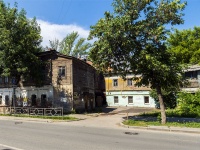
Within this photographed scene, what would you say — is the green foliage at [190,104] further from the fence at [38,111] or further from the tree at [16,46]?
the tree at [16,46]

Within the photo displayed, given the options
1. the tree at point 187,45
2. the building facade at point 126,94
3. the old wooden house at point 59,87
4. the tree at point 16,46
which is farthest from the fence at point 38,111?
the tree at point 187,45

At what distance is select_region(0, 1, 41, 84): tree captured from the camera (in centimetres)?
2980

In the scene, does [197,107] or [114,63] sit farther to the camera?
[197,107]

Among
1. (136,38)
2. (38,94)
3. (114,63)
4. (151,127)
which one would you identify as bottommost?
(151,127)

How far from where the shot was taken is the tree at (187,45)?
46094 millimetres

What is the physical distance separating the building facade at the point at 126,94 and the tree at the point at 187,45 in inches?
346

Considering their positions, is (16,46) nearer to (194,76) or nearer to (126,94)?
(126,94)

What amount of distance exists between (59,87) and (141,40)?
53.3 feet

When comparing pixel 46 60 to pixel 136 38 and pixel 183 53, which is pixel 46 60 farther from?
pixel 183 53

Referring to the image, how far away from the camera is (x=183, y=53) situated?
47.1 m

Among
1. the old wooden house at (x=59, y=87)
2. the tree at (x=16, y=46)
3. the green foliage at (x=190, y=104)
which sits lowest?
the green foliage at (x=190, y=104)

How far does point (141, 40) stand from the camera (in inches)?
781

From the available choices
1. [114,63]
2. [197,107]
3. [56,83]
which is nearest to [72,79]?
[56,83]

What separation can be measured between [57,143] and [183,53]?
40.4 meters
